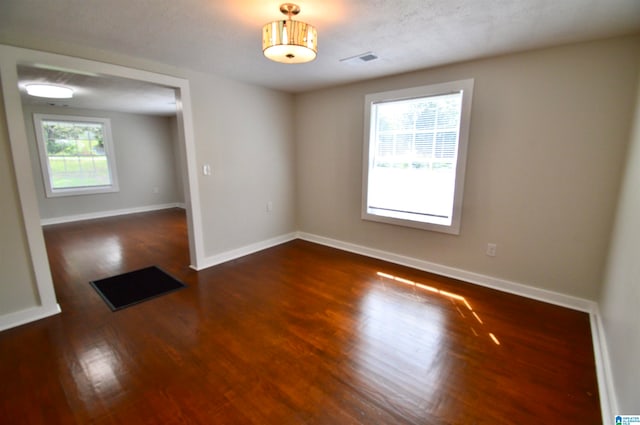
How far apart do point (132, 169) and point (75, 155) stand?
3.48 feet

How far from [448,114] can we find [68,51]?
362 cm

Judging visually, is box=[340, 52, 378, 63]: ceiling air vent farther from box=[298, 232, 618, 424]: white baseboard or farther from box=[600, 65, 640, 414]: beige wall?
box=[298, 232, 618, 424]: white baseboard

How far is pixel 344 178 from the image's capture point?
4.09 meters

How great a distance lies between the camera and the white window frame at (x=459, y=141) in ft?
9.55

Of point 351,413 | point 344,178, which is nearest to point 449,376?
point 351,413

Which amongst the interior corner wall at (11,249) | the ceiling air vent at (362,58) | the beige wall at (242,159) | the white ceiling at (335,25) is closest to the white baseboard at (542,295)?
the beige wall at (242,159)

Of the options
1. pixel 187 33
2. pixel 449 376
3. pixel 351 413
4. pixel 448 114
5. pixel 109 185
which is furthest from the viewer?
pixel 109 185

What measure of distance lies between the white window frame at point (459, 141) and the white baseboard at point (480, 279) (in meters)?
0.45

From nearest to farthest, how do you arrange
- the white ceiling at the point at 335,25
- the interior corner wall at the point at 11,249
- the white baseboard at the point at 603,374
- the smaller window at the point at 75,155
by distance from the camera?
the white baseboard at the point at 603,374 → the white ceiling at the point at 335,25 → the interior corner wall at the point at 11,249 → the smaller window at the point at 75,155

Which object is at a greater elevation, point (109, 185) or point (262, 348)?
point (109, 185)

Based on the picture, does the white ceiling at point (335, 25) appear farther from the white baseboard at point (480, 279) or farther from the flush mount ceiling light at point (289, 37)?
the white baseboard at point (480, 279)

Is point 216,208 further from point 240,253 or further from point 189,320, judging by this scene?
point 189,320

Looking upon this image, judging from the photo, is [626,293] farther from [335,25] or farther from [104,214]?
[104,214]

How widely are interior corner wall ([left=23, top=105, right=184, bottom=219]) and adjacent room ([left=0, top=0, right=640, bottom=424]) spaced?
223 centimetres
